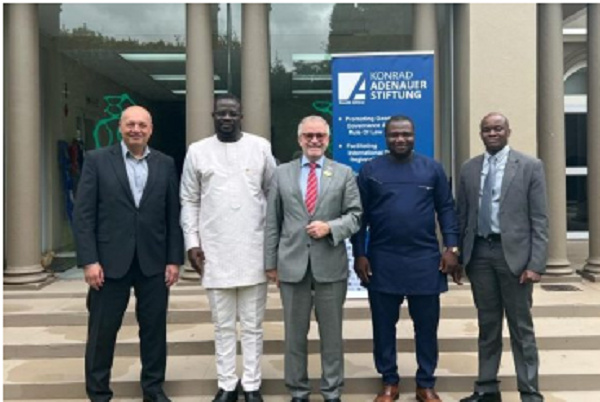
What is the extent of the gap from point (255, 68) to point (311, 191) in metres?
3.47

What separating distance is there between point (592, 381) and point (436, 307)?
1.55m

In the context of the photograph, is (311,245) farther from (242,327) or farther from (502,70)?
(502,70)

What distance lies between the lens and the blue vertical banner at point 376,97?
522 cm

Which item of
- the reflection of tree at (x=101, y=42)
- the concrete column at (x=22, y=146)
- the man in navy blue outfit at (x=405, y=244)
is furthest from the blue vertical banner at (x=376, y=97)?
the concrete column at (x=22, y=146)

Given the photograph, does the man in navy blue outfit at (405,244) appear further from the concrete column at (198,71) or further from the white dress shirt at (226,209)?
the concrete column at (198,71)

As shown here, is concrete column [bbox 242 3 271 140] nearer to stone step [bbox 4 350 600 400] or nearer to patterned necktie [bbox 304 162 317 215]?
stone step [bbox 4 350 600 400]

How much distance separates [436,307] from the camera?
3941mm

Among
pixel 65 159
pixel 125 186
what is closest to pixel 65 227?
pixel 65 159

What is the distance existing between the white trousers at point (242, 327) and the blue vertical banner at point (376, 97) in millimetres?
1952

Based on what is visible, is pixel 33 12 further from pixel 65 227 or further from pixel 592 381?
pixel 592 381

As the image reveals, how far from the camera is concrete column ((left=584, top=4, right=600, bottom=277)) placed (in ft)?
24.1

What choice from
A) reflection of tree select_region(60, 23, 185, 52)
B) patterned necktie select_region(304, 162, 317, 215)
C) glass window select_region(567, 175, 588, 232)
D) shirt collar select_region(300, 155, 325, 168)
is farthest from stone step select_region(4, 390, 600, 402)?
glass window select_region(567, 175, 588, 232)

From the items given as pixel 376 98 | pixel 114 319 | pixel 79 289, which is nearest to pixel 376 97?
pixel 376 98

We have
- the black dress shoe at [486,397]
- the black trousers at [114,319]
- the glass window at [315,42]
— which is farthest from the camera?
the glass window at [315,42]
